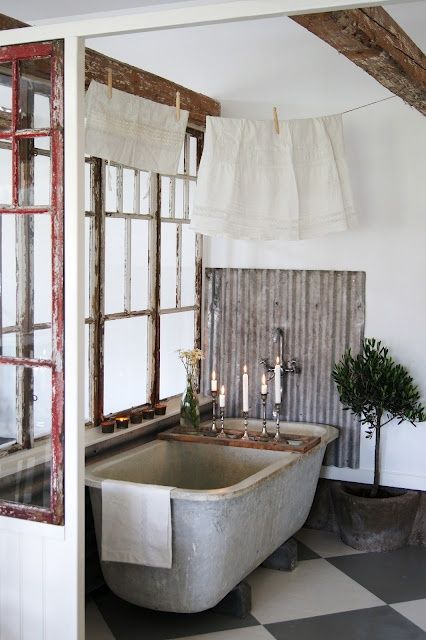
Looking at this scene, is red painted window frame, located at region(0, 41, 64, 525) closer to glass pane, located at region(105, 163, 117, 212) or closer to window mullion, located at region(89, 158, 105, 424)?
window mullion, located at region(89, 158, 105, 424)

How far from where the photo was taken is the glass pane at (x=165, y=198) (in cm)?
507

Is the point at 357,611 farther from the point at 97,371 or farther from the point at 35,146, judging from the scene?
the point at 35,146

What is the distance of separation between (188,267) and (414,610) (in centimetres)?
236

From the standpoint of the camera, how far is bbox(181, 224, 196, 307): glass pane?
211 inches

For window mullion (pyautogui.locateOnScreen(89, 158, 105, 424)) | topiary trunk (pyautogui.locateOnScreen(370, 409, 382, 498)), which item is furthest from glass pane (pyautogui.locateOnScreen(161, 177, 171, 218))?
topiary trunk (pyautogui.locateOnScreen(370, 409, 382, 498))

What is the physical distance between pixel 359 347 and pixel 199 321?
100 cm

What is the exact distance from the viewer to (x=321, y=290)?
17.2 ft

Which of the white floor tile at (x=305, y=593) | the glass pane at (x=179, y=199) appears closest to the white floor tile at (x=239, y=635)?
the white floor tile at (x=305, y=593)

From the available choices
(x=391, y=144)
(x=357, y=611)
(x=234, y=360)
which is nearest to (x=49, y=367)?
(x=357, y=611)

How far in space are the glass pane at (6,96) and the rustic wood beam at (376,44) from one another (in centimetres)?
105

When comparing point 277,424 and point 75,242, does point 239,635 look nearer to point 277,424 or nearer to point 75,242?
point 277,424

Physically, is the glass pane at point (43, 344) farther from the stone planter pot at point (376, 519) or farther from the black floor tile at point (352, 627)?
the stone planter pot at point (376, 519)

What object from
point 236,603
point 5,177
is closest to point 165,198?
point 5,177

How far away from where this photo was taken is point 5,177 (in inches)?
124
